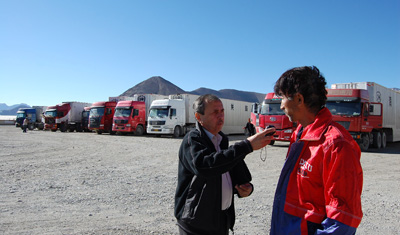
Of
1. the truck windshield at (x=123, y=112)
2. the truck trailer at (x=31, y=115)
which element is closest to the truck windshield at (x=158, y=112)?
the truck windshield at (x=123, y=112)

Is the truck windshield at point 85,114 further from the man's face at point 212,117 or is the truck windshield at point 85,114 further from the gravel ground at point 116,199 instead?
the man's face at point 212,117

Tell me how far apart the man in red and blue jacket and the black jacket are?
389 mm

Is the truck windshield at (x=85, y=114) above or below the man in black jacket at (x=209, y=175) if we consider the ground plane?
above

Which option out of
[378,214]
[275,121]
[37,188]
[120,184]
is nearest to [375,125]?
[275,121]

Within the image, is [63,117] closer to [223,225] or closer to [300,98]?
[223,225]

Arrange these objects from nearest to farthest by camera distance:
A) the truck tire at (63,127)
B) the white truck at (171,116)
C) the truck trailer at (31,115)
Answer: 1. the white truck at (171,116)
2. the truck tire at (63,127)
3. the truck trailer at (31,115)

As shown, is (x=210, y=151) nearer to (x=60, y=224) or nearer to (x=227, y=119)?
(x=60, y=224)

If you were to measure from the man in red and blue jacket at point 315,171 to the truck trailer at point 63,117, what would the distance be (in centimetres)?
3629

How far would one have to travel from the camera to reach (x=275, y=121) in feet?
51.6

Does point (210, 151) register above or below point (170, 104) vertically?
below

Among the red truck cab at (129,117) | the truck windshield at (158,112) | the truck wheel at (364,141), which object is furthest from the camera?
the red truck cab at (129,117)

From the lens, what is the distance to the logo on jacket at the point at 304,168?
5.04 ft

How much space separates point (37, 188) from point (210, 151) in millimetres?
5940

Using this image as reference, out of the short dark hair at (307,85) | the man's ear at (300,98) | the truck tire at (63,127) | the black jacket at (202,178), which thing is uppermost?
the short dark hair at (307,85)
